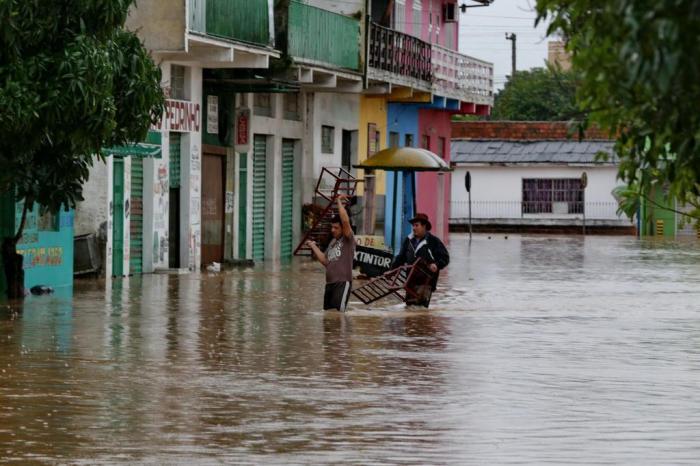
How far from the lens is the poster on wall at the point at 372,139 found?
43656 mm

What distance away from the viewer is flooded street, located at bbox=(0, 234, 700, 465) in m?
10.5

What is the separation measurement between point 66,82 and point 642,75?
47.0 ft

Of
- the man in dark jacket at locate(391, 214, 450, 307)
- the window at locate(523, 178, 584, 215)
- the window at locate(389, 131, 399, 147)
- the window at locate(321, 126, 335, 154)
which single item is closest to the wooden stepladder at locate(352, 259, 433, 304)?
the man in dark jacket at locate(391, 214, 450, 307)

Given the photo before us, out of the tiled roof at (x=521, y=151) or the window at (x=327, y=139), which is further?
the tiled roof at (x=521, y=151)

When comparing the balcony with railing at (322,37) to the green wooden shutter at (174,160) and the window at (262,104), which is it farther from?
the green wooden shutter at (174,160)

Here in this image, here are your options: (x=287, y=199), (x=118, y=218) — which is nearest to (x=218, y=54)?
(x=118, y=218)

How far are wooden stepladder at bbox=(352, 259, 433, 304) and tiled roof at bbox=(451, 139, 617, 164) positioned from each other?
4405cm

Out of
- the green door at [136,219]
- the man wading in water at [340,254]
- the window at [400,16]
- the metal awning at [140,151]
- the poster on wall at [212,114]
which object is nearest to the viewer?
the man wading in water at [340,254]

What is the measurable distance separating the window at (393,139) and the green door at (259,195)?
9.81 m

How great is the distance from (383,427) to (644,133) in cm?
485

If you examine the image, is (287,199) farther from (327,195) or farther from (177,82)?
(177,82)

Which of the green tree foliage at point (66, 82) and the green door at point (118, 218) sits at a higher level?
the green tree foliage at point (66, 82)

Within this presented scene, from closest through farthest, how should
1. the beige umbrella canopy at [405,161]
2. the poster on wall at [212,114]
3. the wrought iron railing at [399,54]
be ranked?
the beige umbrella canopy at [405,161] → the poster on wall at [212,114] → the wrought iron railing at [399,54]

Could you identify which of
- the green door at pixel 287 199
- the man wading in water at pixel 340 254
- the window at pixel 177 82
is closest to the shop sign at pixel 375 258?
the window at pixel 177 82
